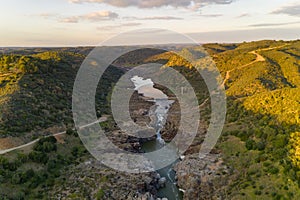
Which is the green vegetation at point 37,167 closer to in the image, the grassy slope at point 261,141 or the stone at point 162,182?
the stone at point 162,182

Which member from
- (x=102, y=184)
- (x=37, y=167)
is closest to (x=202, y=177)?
(x=102, y=184)

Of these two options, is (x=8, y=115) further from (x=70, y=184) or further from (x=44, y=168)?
(x=70, y=184)

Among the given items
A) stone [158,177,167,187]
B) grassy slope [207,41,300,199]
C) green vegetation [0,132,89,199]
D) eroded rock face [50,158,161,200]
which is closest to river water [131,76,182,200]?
stone [158,177,167,187]

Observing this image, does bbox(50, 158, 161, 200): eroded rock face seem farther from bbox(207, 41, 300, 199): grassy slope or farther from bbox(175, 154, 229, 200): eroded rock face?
bbox(207, 41, 300, 199): grassy slope

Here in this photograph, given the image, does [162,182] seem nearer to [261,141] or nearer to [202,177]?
[202,177]

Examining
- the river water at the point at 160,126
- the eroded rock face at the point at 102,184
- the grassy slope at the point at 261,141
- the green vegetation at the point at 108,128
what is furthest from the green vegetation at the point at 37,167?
the grassy slope at the point at 261,141

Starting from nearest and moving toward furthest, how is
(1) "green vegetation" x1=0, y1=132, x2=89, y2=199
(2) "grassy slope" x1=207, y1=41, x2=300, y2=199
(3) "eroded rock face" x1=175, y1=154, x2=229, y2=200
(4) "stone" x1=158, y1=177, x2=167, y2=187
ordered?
(2) "grassy slope" x1=207, y1=41, x2=300, y2=199
(1) "green vegetation" x1=0, y1=132, x2=89, y2=199
(3) "eroded rock face" x1=175, y1=154, x2=229, y2=200
(4) "stone" x1=158, y1=177, x2=167, y2=187
